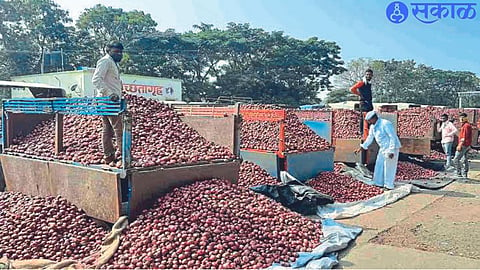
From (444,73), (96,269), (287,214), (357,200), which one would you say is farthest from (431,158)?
(444,73)

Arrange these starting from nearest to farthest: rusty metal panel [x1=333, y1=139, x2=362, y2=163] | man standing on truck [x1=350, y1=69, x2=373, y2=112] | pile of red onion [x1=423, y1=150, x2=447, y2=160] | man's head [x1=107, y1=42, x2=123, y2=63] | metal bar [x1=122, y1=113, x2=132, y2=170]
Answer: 1. metal bar [x1=122, y1=113, x2=132, y2=170]
2. man's head [x1=107, y1=42, x2=123, y2=63]
3. man standing on truck [x1=350, y1=69, x2=373, y2=112]
4. rusty metal panel [x1=333, y1=139, x2=362, y2=163]
5. pile of red onion [x1=423, y1=150, x2=447, y2=160]

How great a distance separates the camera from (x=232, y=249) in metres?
3.96

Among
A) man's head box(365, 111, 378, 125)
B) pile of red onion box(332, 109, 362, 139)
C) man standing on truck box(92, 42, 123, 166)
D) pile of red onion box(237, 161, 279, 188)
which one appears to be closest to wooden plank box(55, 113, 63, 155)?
man standing on truck box(92, 42, 123, 166)

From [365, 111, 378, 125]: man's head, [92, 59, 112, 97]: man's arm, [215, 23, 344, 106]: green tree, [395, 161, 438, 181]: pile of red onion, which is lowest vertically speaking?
[395, 161, 438, 181]: pile of red onion

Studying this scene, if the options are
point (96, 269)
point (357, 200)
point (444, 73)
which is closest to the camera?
point (96, 269)

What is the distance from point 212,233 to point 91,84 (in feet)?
56.4

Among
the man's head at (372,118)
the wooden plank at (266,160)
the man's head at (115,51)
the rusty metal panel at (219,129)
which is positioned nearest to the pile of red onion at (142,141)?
the rusty metal panel at (219,129)

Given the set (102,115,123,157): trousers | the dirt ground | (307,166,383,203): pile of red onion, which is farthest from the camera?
(307,166,383,203): pile of red onion

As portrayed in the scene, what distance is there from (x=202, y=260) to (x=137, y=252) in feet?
2.00

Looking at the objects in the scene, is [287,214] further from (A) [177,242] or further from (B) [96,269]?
(B) [96,269]

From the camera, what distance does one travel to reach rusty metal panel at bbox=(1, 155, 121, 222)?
4.39 m

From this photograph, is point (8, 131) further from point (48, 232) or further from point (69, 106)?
point (48, 232)

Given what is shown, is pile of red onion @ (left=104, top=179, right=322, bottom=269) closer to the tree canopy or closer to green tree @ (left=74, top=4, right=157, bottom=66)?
the tree canopy

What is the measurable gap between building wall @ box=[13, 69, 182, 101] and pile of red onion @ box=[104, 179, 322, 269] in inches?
555
